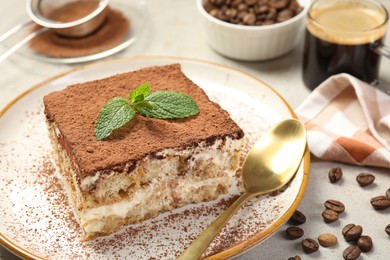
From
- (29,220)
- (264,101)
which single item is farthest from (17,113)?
(264,101)

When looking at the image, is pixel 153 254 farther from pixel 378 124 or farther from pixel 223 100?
pixel 378 124

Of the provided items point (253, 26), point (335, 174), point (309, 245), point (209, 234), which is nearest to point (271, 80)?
point (253, 26)

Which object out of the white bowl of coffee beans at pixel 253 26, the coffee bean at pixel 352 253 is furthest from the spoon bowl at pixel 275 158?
the white bowl of coffee beans at pixel 253 26

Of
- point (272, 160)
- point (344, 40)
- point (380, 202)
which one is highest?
point (344, 40)

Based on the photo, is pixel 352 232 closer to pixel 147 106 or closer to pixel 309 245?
pixel 309 245

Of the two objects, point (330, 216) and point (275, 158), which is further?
point (275, 158)

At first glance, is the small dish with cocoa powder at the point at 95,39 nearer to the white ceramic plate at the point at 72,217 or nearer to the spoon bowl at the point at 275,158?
the white ceramic plate at the point at 72,217

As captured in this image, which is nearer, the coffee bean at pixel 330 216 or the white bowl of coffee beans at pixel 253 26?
the coffee bean at pixel 330 216
